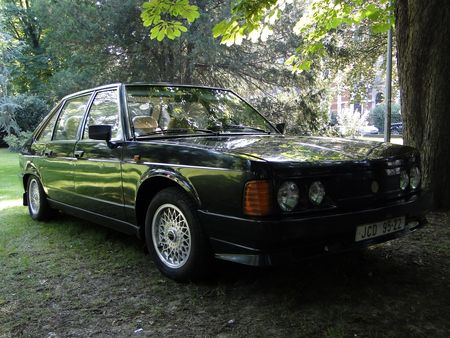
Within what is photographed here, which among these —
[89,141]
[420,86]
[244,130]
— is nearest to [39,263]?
[89,141]

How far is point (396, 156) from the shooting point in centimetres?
341

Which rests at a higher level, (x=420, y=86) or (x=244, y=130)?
(x=420, y=86)

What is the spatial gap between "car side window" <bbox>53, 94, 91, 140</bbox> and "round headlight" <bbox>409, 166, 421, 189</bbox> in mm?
3469

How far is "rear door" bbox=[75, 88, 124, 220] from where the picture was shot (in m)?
4.10

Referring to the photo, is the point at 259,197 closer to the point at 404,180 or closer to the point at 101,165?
the point at 404,180

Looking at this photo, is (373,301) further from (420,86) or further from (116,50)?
(116,50)

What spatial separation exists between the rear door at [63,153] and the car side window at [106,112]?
248mm

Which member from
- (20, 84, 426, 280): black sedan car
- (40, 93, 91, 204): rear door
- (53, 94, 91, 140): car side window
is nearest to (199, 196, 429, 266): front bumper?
(20, 84, 426, 280): black sedan car

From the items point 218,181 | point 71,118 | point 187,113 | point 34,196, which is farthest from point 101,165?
point 34,196

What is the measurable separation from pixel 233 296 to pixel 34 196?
157 inches

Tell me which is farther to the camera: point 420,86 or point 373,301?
point 420,86

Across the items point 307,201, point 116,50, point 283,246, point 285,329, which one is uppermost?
point 116,50

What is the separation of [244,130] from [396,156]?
158 cm

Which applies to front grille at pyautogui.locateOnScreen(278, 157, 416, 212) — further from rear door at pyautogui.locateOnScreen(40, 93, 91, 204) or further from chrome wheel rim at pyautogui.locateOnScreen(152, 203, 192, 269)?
rear door at pyautogui.locateOnScreen(40, 93, 91, 204)
